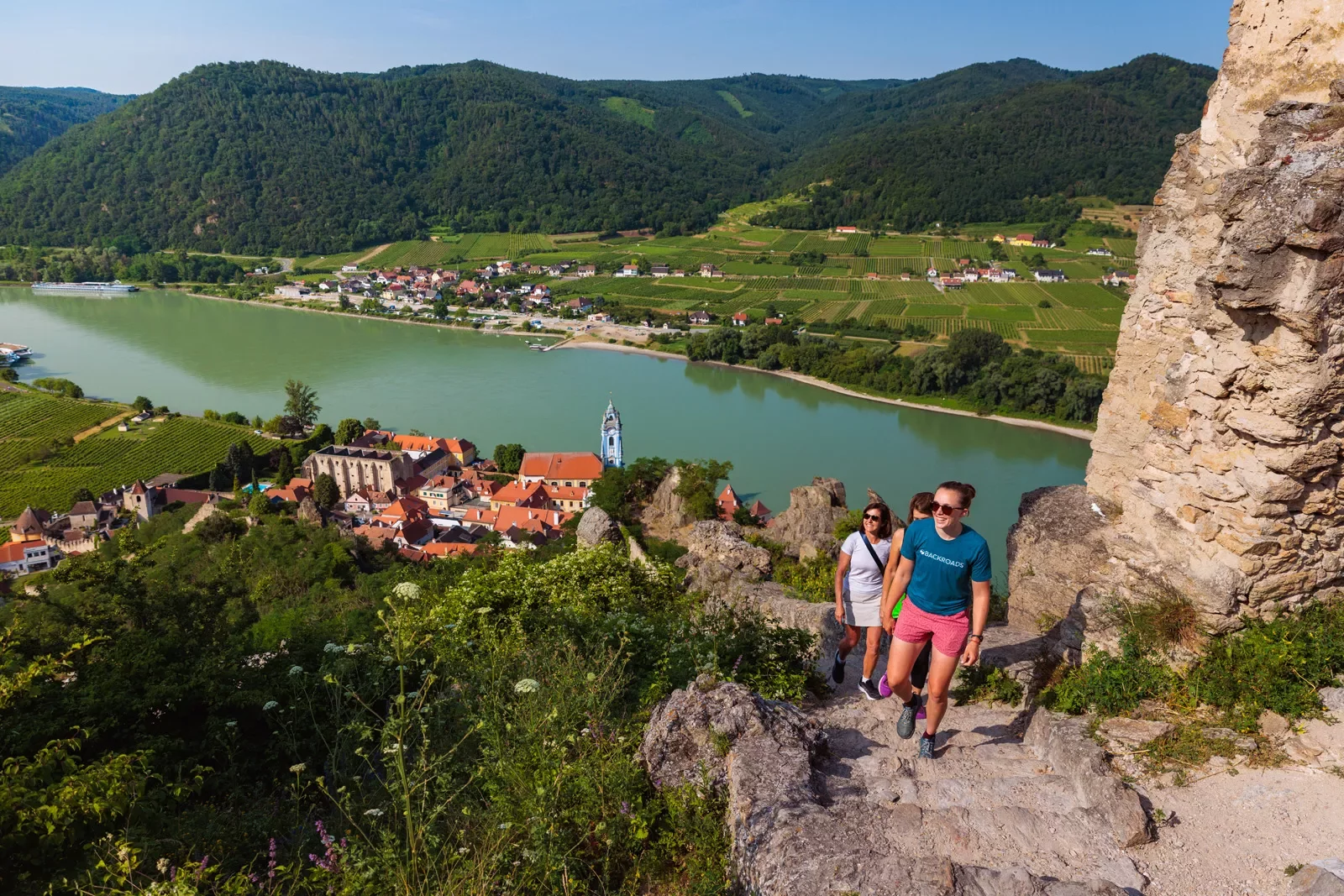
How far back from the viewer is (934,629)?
11.9ft

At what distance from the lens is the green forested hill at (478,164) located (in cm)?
9769

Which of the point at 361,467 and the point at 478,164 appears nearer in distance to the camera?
the point at 361,467

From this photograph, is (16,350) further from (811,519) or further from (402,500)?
(811,519)

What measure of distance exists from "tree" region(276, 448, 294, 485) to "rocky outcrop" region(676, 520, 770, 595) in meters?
30.0

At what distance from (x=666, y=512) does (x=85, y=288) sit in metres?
91.2

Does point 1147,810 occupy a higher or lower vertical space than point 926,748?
higher

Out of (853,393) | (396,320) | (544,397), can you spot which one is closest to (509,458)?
(544,397)

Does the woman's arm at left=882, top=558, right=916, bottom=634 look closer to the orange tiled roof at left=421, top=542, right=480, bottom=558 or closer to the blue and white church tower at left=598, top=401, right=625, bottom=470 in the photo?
the orange tiled roof at left=421, top=542, right=480, bottom=558

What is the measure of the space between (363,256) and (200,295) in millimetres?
23173

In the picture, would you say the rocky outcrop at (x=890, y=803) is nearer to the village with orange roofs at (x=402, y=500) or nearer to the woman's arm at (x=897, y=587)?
the woman's arm at (x=897, y=587)

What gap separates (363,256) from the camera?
98.8m

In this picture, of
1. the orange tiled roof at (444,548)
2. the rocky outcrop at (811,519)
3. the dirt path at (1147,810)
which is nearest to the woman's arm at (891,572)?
the dirt path at (1147,810)

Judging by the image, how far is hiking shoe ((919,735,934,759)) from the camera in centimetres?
365

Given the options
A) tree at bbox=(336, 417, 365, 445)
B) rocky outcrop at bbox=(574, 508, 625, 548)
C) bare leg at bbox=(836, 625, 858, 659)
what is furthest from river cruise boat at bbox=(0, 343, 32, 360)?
bare leg at bbox=(836, 625, 858, 659)
